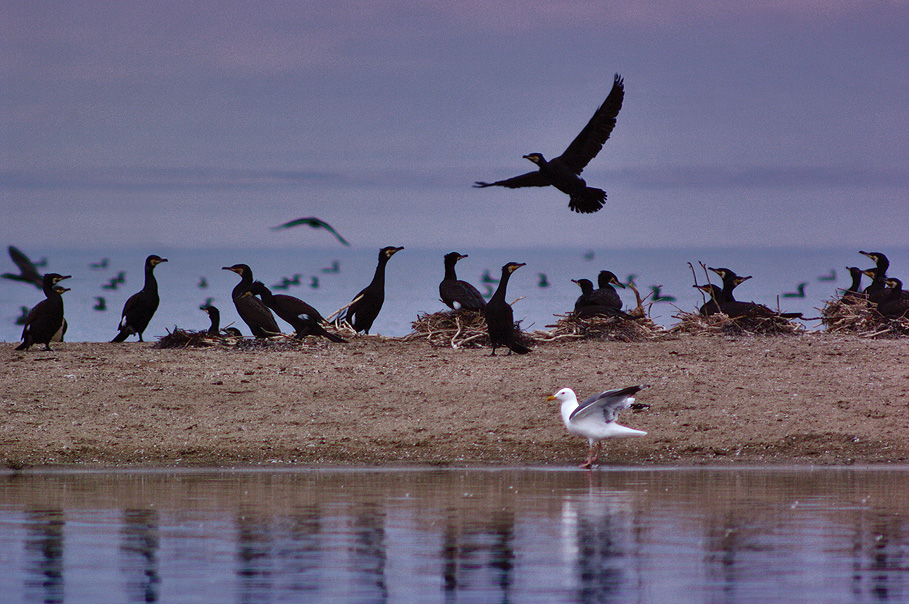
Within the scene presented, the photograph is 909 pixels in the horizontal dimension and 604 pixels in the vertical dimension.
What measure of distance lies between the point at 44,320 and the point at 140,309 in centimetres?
231

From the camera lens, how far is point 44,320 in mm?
21375

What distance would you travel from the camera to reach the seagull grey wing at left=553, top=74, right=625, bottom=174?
19.1m

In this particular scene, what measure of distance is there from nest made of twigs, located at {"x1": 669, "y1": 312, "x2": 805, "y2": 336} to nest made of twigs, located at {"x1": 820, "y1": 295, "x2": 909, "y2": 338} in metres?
1.21

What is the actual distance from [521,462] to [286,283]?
1040 centimetres

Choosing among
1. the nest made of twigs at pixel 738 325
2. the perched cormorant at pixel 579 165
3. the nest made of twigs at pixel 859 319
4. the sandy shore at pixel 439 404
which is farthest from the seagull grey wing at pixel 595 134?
the nest made of twigs at pixel 859 319

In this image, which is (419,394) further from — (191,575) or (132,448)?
(191,575)

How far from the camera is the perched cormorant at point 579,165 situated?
19109 millimetres

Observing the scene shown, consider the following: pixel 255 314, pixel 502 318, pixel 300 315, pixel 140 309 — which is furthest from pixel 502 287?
pixel 140 309

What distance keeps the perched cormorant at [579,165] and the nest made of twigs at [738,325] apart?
4553mm

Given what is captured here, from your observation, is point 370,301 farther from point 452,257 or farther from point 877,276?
point 877,276

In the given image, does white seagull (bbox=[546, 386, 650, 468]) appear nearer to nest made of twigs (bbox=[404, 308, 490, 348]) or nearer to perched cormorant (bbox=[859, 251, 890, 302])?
nest made of twigs (bbox=[404, 308, 490, 348])

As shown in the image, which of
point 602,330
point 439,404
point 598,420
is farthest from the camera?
point 602,330

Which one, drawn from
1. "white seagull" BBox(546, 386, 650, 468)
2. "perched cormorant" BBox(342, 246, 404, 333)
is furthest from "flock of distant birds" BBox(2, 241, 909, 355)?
"white seagull" BBox(546, 386, 650, 468)

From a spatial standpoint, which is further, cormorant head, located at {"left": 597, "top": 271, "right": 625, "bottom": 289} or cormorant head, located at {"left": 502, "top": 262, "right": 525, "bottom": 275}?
cormorant head, located at {"left": 597, "top": 271, "right": 625, "bottom": 289}
